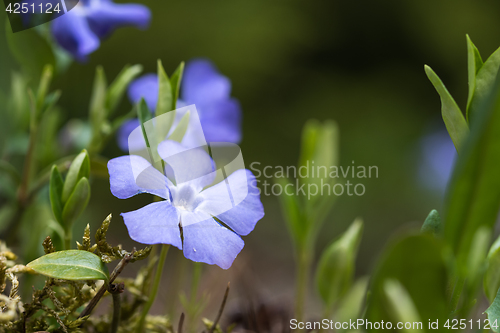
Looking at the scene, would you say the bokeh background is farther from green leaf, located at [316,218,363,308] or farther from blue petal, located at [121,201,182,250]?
blue petal, located at [121,201,182,250]

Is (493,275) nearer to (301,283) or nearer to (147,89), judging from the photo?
(301,283)

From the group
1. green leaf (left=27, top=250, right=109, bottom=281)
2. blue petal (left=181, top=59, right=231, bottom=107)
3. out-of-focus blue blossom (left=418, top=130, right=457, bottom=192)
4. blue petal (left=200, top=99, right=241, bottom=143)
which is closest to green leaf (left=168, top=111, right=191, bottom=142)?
green leaf (left=27, top=250, right=109, bottom=281)

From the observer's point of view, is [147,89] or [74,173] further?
[147,89]

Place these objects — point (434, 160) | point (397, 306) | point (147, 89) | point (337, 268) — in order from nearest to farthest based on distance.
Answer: point (397, 306) → point (337, 268) → point (147, 89) → point (434, 160)

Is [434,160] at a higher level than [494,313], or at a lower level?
lower

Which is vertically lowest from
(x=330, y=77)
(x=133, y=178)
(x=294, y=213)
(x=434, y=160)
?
(x=434, y=160)

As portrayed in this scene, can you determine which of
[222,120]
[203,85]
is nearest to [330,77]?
[203,85]
